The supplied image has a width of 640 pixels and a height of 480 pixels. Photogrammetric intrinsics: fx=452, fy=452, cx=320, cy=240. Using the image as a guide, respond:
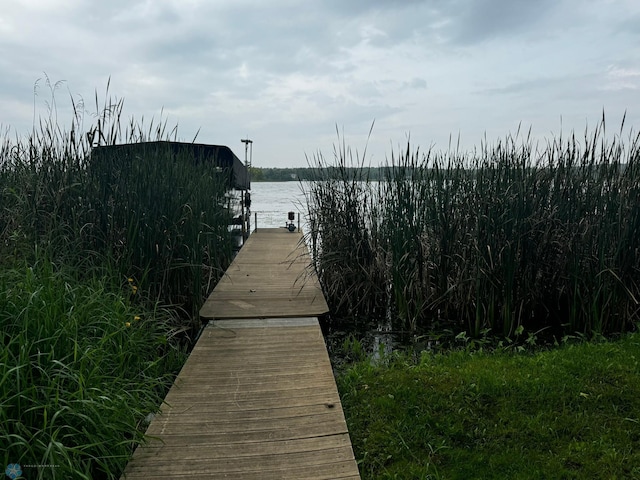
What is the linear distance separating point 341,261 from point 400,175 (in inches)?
41.0

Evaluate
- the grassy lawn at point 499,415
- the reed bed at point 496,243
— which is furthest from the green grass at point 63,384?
the reed bed at point 496,243

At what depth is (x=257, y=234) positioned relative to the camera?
9766mm

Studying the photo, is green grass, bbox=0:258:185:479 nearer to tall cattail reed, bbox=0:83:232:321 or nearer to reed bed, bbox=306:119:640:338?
tall cattail reed, bbox=0:83:232:321

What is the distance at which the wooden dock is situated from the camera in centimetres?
174

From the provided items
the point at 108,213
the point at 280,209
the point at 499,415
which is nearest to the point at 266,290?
the point at 108,213

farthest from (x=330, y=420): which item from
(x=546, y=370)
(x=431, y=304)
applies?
(x=431, y=304)

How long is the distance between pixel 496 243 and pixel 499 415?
73.6 inches

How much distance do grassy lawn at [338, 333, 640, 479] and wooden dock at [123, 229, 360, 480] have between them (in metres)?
0.25

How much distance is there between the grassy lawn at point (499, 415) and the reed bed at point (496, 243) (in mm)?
738

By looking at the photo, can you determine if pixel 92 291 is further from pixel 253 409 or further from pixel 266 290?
pixel 266 290

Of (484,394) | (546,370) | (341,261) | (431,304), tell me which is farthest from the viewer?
(341,261)

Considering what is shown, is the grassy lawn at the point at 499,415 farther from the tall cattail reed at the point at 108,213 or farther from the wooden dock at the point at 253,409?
the tall cattail reed at the point at 108,213

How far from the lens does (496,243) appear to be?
3.87 metres

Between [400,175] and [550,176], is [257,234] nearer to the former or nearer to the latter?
[400,175]
